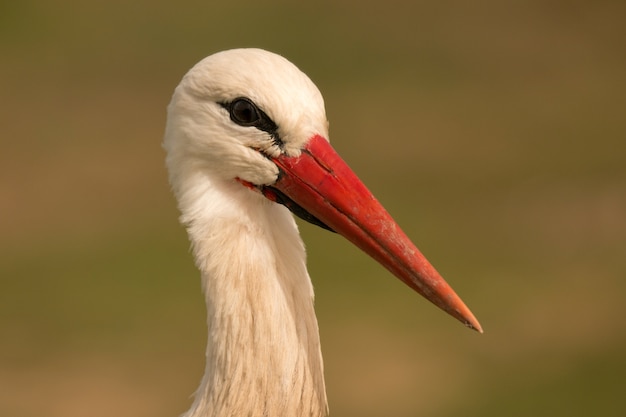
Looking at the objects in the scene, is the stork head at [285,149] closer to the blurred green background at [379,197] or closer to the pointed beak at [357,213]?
the pointed beak at [357,213]

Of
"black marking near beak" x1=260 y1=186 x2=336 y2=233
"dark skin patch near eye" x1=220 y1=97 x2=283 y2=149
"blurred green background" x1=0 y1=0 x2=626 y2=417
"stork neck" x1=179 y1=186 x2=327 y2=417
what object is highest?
"blurred green background" x1=0 y1=0 x2=626 y2=417

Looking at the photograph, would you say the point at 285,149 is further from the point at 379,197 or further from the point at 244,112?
the point at 379,197

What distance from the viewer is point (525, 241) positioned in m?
5.61

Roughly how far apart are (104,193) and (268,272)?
4319mm

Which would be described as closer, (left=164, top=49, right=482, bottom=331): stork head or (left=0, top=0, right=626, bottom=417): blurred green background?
(left=164, top=49, right=482, bottom=331): stork head

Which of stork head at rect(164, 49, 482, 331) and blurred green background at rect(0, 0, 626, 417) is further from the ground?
blurred green background at rect(0, 0, 626, 417)

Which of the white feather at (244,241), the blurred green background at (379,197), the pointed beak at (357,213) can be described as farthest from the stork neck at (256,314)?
the blurred green background at (379,197)

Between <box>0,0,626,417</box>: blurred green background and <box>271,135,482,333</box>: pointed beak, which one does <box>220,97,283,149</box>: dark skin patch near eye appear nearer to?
<box>271,135,482,333</box>: pointed beak

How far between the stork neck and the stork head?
9cm

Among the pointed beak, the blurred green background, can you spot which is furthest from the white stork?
the blurred green background

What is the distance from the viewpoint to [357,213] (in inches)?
73.8

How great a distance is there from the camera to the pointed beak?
1.87 meters

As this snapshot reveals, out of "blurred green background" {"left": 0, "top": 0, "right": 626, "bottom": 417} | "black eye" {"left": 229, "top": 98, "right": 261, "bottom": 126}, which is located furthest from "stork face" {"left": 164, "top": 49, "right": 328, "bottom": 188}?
"blurred green background" {"left": 0, "top": 0, "right": 626, "bottom": 417}

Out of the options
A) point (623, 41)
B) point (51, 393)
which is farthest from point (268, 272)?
point (623, 41)
